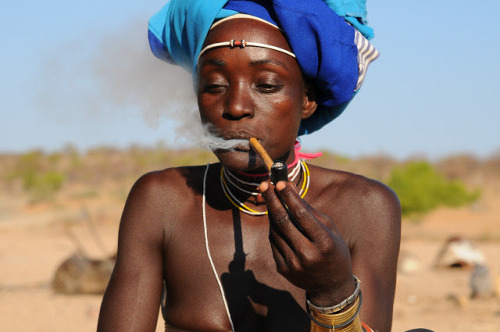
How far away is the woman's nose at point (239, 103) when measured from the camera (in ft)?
7.72

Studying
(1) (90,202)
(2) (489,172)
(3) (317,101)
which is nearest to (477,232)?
(1) (90,202)

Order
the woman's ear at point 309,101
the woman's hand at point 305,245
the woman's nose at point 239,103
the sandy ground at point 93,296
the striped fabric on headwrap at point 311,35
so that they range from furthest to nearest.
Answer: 1. the sandy ground at point 93,296
2. the woman's ear at point 309,101
3. the striped fabric on headwrap at point 311,35
4. the woman's nose at point 239,103
5. the woman's hand at point 305,245

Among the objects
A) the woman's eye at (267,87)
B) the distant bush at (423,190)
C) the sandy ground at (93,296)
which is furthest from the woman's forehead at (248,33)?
the distant bush at (423,190)

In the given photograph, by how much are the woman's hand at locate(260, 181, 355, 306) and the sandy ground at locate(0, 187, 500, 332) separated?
15.7ft

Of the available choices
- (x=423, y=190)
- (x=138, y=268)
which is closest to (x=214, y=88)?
(x=138, y=268)

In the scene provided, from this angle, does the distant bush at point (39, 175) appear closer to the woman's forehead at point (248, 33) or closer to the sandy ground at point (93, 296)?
the sandy ground at point (93, 296)

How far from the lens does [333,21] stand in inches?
101

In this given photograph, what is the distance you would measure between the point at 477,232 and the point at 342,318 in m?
17.6

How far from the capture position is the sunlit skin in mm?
2416

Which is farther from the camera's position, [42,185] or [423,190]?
[42,185]

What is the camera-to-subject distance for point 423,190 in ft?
70.3

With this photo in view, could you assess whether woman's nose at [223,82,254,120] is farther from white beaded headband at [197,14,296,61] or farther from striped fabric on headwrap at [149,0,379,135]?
striped fabric on headwrap at [149,0,379,135]

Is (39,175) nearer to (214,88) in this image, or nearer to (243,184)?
(243,184)

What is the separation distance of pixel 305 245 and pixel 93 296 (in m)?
6.76
